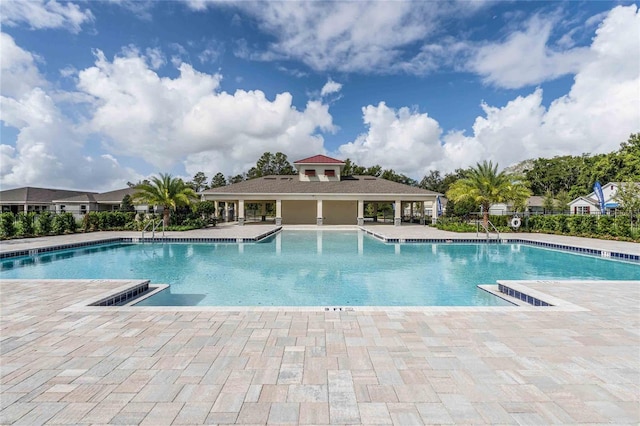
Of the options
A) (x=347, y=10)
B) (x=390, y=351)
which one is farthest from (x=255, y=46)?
(x=390, y=351)

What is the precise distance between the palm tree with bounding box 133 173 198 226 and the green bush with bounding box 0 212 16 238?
22.4 feet

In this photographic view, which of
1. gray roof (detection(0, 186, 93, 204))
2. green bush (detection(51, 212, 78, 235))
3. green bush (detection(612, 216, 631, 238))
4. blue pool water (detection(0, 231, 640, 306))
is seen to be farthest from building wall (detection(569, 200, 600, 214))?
gray roof (detection(0, 186, 93, 204))

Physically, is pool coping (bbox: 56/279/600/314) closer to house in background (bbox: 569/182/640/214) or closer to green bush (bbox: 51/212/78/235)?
green bush (bbox: 51/212/78/235)

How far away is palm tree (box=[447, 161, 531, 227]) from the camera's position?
21922mm

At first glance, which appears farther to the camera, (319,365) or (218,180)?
(218,180)

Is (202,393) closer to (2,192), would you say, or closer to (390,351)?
(390,351)

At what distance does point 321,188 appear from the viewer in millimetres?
28922

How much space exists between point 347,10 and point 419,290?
11.4 m

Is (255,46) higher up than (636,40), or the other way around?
(255,46)

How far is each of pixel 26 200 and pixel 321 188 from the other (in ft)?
105

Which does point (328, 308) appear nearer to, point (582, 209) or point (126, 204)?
point (126, 204)

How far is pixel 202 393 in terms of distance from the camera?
9.50 ft

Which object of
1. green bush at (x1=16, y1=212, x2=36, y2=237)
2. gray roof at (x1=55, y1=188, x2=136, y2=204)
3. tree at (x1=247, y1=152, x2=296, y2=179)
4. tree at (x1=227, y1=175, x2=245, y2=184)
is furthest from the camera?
tree at (x1=227, y1=175, x2=245, y2=184)

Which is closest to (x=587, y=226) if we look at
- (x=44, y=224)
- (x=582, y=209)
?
(x=582, y=209)
